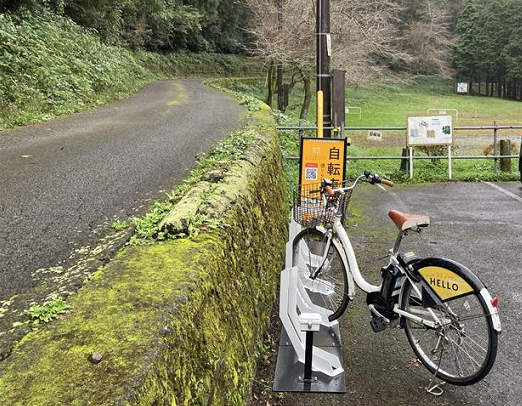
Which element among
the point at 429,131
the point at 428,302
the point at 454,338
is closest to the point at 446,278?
the point at 428,302

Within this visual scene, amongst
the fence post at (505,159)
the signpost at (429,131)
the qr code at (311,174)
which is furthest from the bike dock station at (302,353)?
the fence post at (505,159)

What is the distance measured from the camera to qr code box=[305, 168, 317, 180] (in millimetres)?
6223

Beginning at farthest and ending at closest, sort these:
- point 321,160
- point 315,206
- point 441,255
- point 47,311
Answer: point 321,160 < point 441,255 < point 315,206 < point 47,311

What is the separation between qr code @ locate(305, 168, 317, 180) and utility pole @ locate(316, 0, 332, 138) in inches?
44.3

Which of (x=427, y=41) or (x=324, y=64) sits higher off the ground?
(x=427, y=41)

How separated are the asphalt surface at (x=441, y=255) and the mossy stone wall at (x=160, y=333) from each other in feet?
2.99

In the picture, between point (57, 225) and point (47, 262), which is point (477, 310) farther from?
point (57, 225)

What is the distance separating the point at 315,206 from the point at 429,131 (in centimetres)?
701

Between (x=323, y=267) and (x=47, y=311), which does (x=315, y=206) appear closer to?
(x=323, y=267)

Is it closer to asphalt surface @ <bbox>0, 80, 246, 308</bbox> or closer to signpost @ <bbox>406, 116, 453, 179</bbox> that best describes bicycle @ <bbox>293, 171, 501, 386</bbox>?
asphalt surface @ <bbox>0, 80, 246, 308</bbox>

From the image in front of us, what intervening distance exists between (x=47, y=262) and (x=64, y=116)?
754 cm

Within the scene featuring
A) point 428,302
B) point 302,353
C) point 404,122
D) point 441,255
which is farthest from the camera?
point 404,122

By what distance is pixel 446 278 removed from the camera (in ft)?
10.9

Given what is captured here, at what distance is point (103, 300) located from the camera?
195 centimetres
